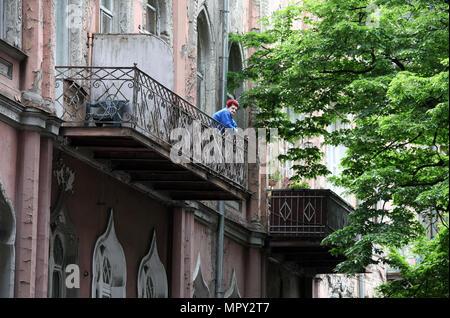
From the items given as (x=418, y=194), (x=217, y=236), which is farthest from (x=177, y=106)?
(x=217, y=236)

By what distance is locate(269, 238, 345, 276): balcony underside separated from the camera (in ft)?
82.1

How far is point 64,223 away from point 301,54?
6810mm

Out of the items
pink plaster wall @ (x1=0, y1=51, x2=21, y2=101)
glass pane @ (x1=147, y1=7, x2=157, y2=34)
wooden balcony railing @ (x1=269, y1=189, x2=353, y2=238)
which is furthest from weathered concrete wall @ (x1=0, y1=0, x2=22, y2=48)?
wooden balcony railing @ (x1=269, y1=189, x2=353, y2=238)

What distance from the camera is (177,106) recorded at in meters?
17.6

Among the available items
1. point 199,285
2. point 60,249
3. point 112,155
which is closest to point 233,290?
point 199,285

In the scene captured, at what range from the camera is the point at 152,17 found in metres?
20.2

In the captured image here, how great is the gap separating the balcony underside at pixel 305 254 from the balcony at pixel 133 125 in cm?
616

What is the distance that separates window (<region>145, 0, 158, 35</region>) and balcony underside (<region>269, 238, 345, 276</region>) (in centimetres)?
646

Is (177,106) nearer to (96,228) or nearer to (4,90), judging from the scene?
(96,228)

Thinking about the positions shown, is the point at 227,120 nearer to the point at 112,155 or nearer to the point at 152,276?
the point at 152,276

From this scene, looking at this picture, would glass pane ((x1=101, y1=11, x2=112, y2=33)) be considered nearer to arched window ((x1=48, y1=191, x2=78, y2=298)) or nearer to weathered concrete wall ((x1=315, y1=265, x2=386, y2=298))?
arched window ((x1=48, y1=191, x2=78, y2=298))

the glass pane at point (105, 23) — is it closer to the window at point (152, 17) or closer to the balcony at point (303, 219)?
the window at point (152, 17)

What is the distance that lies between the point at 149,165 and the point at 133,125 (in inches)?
73.4
